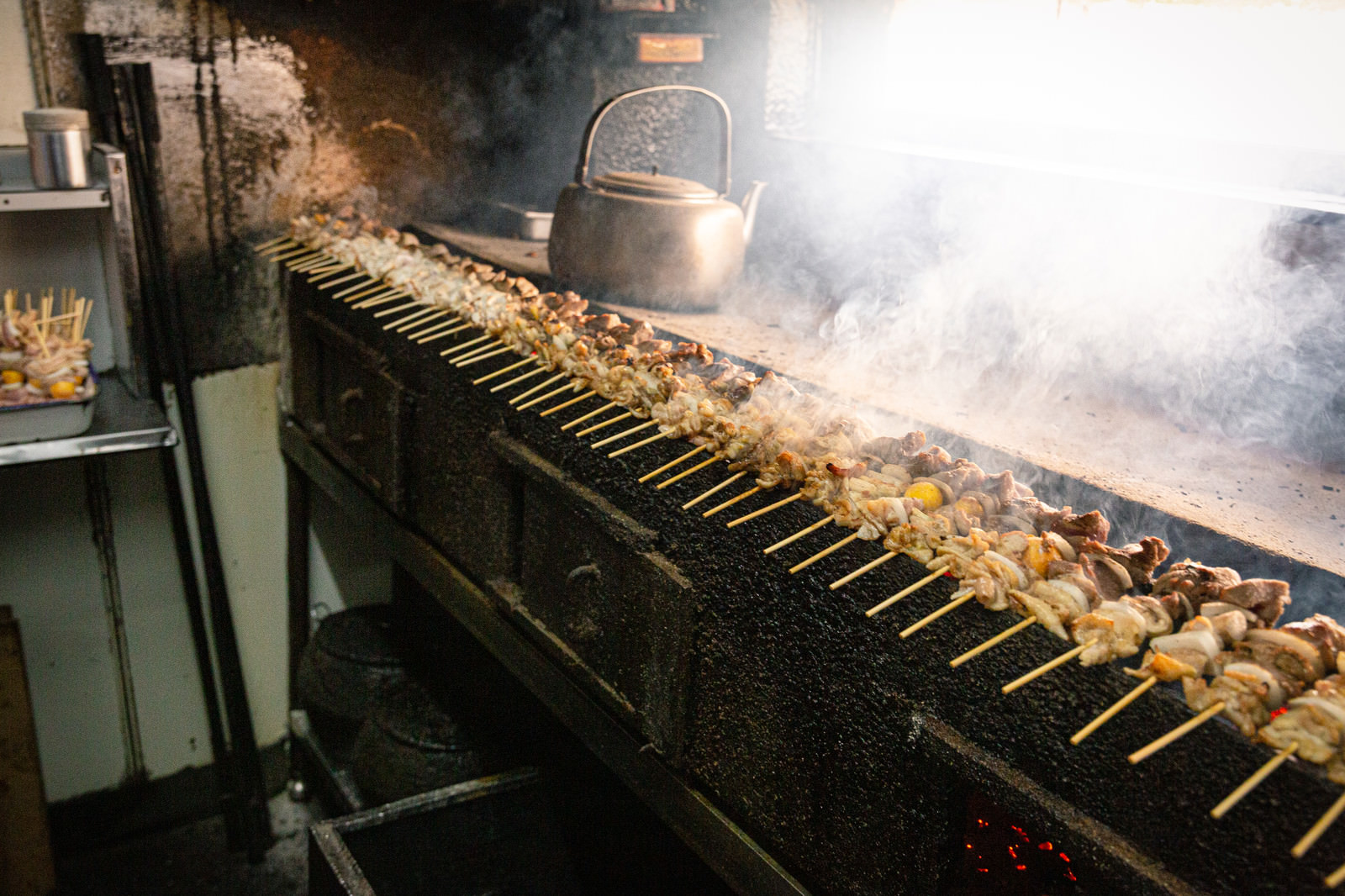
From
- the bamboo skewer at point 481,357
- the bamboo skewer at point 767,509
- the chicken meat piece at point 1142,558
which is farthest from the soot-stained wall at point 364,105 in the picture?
the chicken meat piece at point 1142,558

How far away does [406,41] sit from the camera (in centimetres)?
413

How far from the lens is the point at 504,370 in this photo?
105 inches

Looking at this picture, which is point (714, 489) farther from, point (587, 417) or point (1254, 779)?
point (1254, 779)

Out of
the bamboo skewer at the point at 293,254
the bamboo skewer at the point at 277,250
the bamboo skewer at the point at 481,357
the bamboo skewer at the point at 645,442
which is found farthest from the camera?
the bamboo skewer at the point at 277,250

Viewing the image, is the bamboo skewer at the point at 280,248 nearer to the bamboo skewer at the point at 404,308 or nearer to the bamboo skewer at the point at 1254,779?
the bamboo skewer at the point at 404,308

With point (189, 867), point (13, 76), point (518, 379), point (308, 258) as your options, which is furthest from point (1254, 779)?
point (189, 867)

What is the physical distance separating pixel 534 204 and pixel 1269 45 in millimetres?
3005

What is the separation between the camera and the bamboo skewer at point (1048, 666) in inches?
55.3

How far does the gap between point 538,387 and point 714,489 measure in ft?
2.50

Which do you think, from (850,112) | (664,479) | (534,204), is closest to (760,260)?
(850,112)

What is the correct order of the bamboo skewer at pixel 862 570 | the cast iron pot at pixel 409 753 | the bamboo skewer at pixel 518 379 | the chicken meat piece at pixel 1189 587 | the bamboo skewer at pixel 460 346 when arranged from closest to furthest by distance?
the chicken meat piece at pixel 1189 587, the bamboo skewer at pixel 862 570, the bamboo skewer at pixel 518 379, the bamboo skewer at pixel 460 346, the cast iron pot at pixel 409 753

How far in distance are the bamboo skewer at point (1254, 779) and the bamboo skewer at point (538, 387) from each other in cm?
174

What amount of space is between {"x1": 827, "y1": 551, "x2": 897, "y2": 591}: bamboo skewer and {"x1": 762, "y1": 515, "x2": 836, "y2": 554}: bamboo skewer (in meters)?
0.12

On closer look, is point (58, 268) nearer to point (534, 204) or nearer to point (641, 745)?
point (534, 204)
